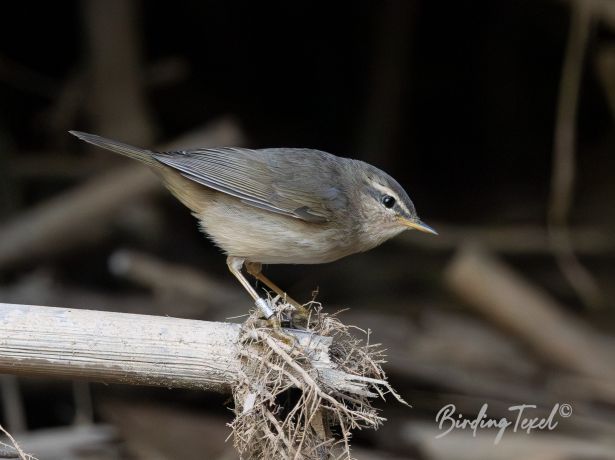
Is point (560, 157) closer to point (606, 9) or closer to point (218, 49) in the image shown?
point (606, 9)

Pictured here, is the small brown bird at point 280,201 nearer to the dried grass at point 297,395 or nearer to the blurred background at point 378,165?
the dried grass at point 297,395

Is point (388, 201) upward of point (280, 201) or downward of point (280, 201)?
upward

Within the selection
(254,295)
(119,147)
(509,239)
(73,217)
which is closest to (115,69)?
(73,217)

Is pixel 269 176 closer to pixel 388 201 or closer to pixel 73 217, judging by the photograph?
pixel 388 201

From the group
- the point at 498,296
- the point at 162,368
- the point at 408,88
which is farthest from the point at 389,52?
the point at 162,368

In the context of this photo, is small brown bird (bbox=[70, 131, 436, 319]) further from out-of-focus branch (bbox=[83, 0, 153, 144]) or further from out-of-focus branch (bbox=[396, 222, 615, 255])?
out-of-focus branch (bbox=[396, 222, 615, 255])

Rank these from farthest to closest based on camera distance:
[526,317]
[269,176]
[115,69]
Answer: [115,69] < [526,317] < [269,176]
